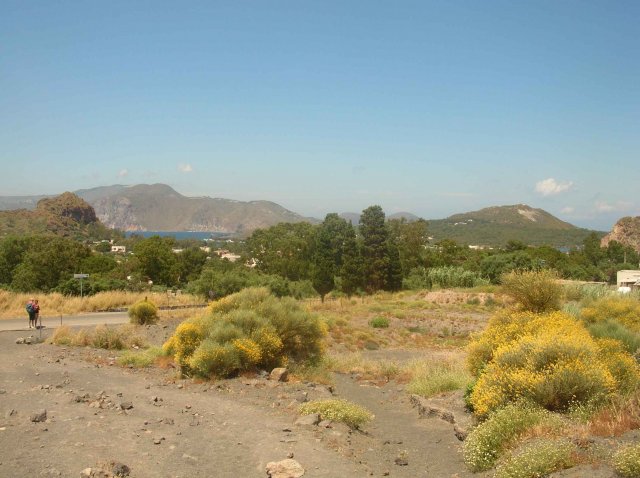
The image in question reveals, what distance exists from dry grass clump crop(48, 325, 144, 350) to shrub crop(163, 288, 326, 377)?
153 inches

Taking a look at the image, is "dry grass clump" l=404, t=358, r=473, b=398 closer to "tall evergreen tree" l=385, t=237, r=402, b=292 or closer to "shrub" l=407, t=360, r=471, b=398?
"shrub" l=407, t=360, r=471, b=398

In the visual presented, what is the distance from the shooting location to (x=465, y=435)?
30.7ft

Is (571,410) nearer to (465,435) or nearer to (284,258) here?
(465,435)

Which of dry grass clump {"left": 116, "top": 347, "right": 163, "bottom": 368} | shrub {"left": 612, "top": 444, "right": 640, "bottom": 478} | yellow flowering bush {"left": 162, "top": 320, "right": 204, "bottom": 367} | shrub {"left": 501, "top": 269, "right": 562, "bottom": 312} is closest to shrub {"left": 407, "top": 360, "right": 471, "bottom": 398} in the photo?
shrub {"left": 501, "top": 269, "right": 562, "bottom": 312}

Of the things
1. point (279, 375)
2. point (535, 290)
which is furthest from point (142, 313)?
point (535, 290)

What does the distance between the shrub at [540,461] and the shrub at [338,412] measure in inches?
132

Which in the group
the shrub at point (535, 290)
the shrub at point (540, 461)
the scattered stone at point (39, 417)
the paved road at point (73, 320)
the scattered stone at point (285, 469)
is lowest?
the paved road at point (73, 320)

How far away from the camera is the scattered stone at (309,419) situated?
31.1 ft

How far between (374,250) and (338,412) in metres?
40.2

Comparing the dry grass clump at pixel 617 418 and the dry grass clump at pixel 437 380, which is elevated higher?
the dry grass clump at pixel 617 418

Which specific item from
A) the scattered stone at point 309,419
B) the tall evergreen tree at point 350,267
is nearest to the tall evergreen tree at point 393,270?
the tall evergreen tree at point 350,267

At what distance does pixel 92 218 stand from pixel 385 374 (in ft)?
507

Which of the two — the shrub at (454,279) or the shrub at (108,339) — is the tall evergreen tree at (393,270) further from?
the shrub at (108,339)

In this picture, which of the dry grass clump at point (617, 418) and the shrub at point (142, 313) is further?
the shrub at point (142, 313)
